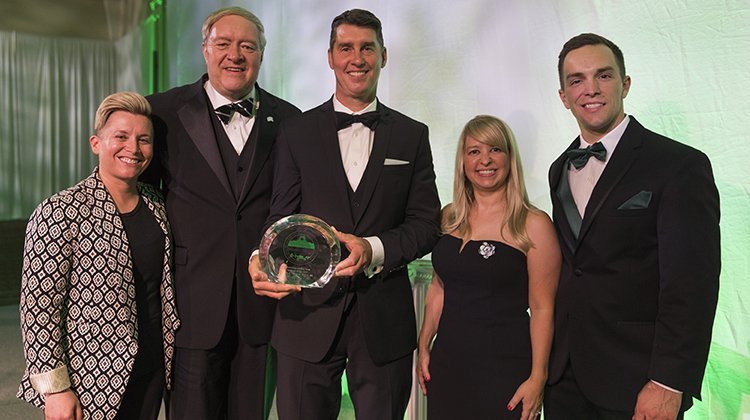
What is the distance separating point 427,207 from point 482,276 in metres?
0.29

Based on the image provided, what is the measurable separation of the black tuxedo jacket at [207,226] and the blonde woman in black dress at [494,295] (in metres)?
0.65

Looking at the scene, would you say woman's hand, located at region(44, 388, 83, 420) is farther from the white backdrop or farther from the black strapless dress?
the white backdrop

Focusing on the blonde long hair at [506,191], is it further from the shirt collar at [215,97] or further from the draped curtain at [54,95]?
the draped curtain at [54,95]

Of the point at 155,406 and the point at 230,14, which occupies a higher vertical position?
the point at 230,14

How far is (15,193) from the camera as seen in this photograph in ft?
26.0

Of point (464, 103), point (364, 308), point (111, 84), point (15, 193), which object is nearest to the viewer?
point (364, 308)

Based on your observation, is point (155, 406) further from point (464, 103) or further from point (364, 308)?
point (464, 103)

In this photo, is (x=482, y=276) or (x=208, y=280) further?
(x=208, y=280)

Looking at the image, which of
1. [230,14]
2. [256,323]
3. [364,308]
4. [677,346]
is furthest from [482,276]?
[230,14]

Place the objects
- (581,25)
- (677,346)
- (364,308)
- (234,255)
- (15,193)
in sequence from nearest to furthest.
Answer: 1. (677,346)
2. (364,308)
3. (234,255)
4. (581,25)
5. (15,193)

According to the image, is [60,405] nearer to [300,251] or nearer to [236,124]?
[300,251]

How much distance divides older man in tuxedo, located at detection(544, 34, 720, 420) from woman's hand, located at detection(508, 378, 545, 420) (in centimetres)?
3

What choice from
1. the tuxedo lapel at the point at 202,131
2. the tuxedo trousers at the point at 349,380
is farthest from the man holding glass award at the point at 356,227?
the tuxedo lapel at the point at 202,131

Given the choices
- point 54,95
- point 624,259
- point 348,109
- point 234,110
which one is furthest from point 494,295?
point 54,95
